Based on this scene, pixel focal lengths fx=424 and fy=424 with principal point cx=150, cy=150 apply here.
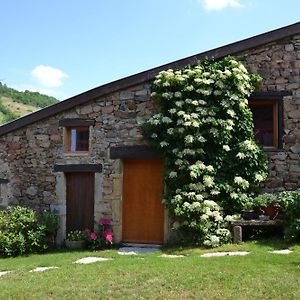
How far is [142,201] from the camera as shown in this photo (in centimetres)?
1045

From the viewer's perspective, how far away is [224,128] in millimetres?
9641

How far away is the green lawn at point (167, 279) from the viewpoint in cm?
568

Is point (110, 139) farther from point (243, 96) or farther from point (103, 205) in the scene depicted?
point (243, 96)

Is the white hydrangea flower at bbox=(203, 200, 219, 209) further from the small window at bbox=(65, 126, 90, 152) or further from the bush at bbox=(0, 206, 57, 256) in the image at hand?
the bush at bbox=(0, 206, 57, 256)

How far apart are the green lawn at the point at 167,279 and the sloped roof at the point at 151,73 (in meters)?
4.23

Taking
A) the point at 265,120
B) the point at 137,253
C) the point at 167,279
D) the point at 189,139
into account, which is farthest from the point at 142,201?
the point at 167,279

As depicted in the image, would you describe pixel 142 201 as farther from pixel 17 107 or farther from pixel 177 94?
pixel 17 107

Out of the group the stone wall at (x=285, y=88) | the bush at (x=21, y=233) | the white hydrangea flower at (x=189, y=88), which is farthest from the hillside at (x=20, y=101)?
the stone wall at (x=285, y=88)

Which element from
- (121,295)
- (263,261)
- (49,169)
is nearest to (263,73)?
(263,261)

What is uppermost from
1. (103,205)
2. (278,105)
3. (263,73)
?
(263,73)

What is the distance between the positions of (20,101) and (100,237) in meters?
33.0

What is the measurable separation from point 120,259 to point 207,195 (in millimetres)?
2507

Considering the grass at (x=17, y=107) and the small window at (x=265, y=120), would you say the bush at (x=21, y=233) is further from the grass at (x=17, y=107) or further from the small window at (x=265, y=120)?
the grass at (x=17, y=107)

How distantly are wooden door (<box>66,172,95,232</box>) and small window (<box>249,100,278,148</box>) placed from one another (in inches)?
169
